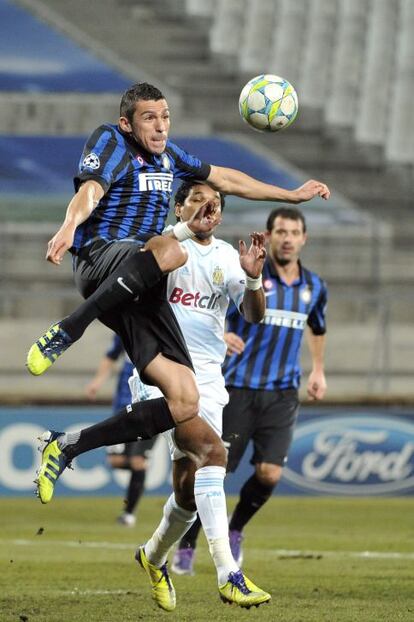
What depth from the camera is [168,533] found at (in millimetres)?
6680

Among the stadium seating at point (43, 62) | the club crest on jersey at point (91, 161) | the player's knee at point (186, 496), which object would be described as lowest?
the player's knee at point (186, 496)

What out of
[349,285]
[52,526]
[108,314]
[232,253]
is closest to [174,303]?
[232,253]

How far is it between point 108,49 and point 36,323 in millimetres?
8417

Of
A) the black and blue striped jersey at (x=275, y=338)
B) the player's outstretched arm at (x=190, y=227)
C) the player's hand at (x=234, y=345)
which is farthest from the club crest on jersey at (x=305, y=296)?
the player's outstretched arm at (x=190, y=227)

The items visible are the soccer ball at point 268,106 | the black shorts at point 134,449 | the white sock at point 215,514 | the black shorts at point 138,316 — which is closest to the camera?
the white sock at point 215,514

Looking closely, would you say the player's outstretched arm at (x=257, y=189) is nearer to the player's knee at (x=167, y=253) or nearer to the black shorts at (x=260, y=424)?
the player's knee at (x=167, y=253)

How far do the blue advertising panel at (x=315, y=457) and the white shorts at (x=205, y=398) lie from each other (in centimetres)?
702

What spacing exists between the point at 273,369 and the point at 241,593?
3.26 m

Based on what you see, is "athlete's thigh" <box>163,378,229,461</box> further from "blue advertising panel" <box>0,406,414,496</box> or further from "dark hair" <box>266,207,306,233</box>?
"blue advertising panel" <box>0,406,414,496</box>

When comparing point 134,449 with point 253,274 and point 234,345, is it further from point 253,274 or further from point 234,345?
point 253,274

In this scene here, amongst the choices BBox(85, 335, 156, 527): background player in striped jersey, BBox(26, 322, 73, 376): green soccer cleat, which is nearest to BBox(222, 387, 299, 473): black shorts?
BBox(26, 322, 73, 376): green soccer cleat

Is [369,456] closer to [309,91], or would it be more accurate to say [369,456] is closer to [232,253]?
[232,253]

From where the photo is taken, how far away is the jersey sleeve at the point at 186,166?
6.70 meters

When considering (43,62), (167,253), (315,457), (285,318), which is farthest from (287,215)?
(43,62)
